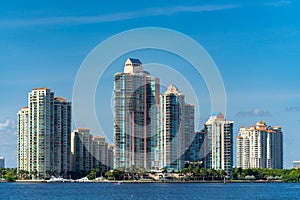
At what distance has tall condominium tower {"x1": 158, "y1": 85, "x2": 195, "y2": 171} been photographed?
9838 centimetres

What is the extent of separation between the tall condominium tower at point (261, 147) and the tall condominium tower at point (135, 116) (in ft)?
100

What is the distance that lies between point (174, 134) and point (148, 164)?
535cm

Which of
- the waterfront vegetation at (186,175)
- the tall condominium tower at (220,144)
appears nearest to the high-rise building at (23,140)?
the waterfront vegetation at (186,175)

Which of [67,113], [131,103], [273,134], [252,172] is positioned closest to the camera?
[131,103]

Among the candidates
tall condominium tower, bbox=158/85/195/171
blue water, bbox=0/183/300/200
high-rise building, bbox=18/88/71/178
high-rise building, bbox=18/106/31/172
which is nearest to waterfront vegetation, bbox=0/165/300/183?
high-rise building, bbox=18/106/31/172

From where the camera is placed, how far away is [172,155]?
325 ft

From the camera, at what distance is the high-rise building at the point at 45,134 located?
9794cm

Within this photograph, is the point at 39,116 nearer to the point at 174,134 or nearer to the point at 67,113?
the point at 67,113

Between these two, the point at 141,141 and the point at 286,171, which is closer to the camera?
the point at 141,141

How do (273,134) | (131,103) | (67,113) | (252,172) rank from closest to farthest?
(131,103), (67,113), (252,172), (273,134)

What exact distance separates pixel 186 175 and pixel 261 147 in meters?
26.2

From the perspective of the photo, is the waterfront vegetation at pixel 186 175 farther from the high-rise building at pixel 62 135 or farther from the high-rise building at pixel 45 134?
the high-rise building at pixel 62 135

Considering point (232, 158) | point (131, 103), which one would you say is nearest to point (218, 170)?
point (232, 158)

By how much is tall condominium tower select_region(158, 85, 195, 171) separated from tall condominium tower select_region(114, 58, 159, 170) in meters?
1.18
